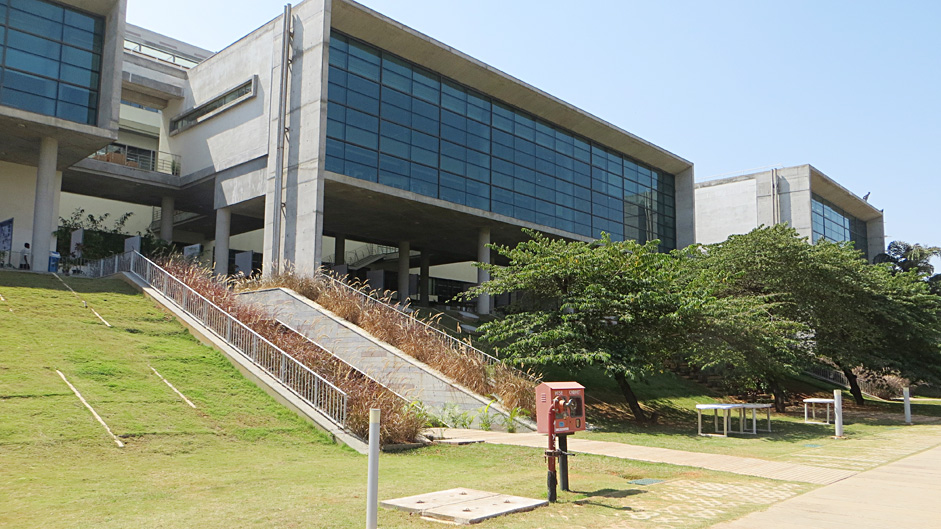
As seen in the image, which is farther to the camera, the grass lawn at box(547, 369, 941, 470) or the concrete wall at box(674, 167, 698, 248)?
the concrete wall at box(674, 167, 698, 248)

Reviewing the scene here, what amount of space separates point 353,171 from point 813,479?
72.8 feet

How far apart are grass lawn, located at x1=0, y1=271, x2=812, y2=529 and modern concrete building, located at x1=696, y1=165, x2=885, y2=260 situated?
149 ft

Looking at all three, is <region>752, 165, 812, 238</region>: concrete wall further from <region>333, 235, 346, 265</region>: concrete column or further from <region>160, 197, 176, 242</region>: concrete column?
<region>160, 197, 176, 242</region>: concrete column

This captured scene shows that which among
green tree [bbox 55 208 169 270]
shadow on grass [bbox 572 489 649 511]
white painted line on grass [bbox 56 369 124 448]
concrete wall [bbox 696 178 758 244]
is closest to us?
shadow on grass [bbox 572 489 649 511]

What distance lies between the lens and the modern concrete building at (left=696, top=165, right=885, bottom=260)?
53281mm

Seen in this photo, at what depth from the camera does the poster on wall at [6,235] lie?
96.8 feet

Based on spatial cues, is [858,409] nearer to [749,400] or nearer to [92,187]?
[749,400]

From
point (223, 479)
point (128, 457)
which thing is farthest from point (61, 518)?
point (128, 457)

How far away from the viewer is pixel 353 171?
28.4 m

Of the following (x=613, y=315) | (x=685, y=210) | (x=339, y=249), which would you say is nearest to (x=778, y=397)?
(x=613, y=315)

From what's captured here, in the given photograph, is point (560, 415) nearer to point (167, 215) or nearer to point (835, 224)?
point (167, 215)

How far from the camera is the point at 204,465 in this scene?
9.99m

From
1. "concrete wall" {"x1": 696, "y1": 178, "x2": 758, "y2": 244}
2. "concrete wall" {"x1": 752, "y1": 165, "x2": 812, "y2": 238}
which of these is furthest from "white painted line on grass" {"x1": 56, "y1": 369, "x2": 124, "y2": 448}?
"concrete wall" {"x1": 752, "y1": 165, "x2": 812, "y2": 238}

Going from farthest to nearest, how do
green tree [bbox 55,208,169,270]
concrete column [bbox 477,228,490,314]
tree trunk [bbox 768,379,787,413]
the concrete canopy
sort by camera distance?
concrete column [bbox 477,228,490,314] < green tree [bbox 55,208,169,270] < the concrete canopy < tree trunk [bbox 768,379,787,413]
